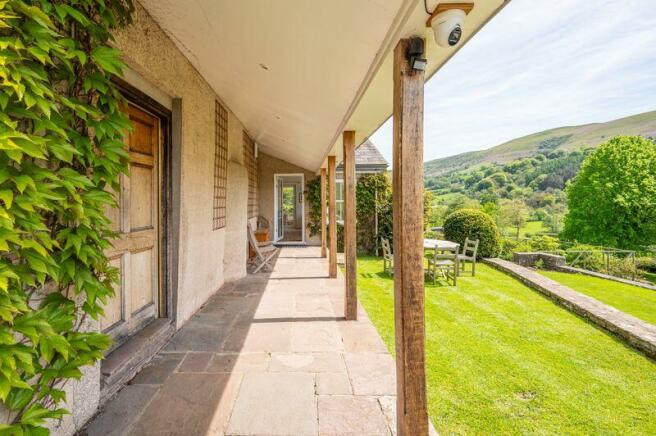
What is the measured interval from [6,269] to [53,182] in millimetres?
451

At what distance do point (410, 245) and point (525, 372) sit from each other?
2.38 metres

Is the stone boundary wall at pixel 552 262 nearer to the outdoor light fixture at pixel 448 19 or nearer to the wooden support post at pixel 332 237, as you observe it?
the wooden support post at pixel 332 237

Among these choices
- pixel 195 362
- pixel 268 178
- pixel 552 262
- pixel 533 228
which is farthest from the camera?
pixel 533 228

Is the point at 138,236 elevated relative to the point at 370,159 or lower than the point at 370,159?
lower

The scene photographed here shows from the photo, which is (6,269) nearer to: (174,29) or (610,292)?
(174,29)

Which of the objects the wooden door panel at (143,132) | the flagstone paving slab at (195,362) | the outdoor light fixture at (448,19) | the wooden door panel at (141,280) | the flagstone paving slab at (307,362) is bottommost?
the flagstone paving slab at (307,362)

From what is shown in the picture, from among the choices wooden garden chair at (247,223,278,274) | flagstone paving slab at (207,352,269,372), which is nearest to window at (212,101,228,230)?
wooden garden chair at (247,223,278,274)

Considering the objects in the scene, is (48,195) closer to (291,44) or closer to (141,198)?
(141,198)

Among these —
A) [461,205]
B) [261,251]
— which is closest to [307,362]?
[261,251]

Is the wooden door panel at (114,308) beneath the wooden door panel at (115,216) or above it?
beneath

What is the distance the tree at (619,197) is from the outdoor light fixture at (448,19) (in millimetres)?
22200

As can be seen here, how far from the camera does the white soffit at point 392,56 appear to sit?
152 cm

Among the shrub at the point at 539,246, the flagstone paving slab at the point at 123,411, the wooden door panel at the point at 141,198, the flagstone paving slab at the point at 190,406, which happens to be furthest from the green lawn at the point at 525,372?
the shrub at the point at 539,246

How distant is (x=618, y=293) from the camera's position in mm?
6625
